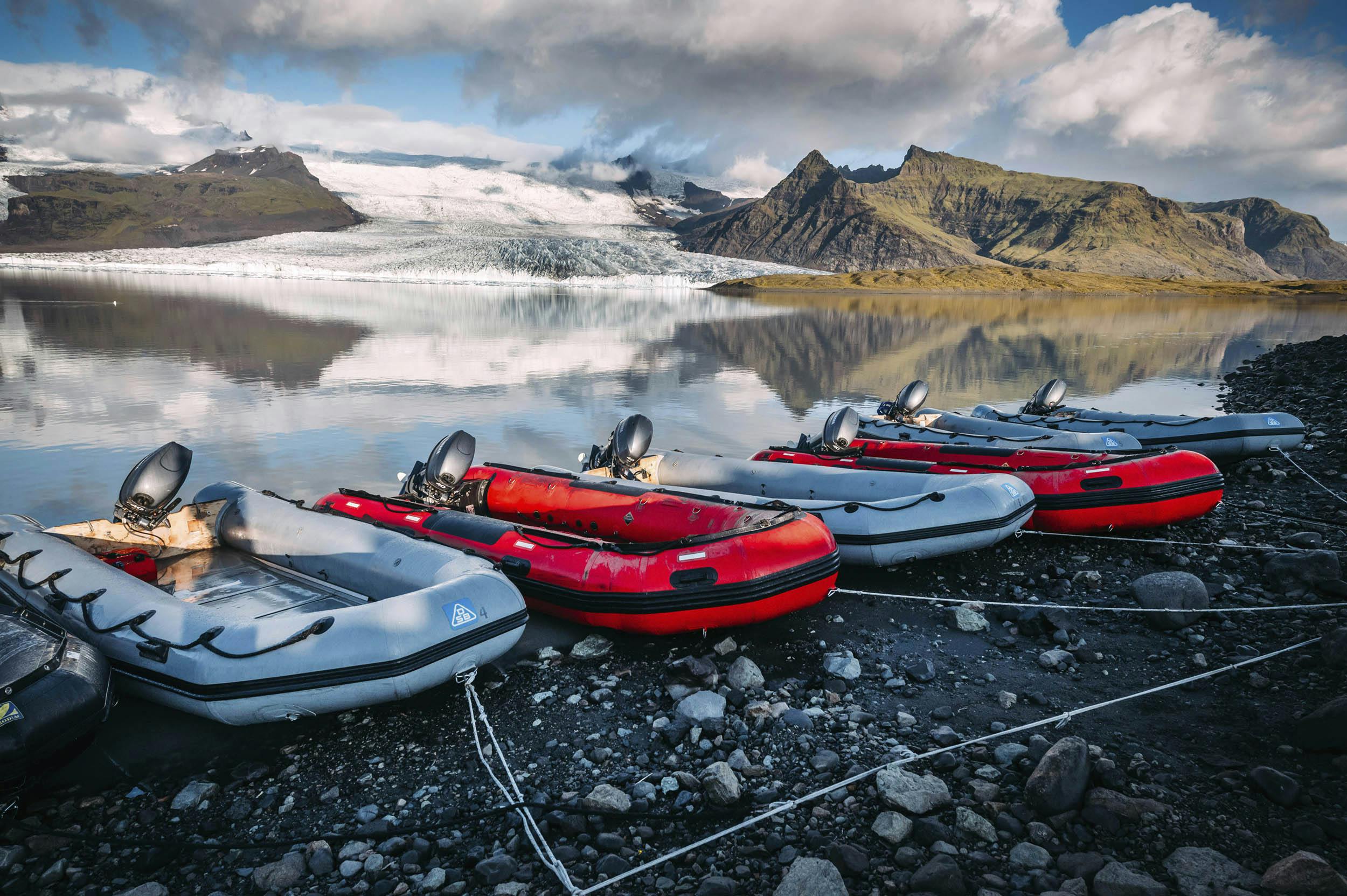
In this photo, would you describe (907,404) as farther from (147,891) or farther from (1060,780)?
(147,891)

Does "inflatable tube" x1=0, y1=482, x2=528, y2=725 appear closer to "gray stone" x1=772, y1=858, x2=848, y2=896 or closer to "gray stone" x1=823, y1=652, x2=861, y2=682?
"gray stone" x1=823, y1=652, x2=861, y2=682

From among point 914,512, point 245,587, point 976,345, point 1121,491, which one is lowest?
point 245,587

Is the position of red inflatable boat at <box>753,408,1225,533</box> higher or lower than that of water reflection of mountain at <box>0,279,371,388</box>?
higher

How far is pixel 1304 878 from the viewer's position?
7.42 ft

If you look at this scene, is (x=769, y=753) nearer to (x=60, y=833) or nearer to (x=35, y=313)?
(x=60, y=833)

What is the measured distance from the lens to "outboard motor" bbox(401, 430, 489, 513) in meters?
6.23

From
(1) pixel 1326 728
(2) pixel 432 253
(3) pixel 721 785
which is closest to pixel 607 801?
(3) pixel 721 785

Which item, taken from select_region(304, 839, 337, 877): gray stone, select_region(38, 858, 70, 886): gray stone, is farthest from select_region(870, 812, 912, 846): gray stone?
select_region(38, 858, 70, 886): gray stone

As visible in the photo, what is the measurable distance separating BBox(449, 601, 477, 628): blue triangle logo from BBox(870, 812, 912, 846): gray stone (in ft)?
7.16

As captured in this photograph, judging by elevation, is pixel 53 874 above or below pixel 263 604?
below

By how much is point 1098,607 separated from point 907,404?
5150mm

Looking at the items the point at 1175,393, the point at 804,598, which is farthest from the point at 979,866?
the point at 1175,393

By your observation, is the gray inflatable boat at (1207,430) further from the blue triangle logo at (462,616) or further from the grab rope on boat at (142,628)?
the grab rope on boat at (142,628)

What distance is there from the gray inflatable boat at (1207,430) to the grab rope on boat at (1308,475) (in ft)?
0.15
